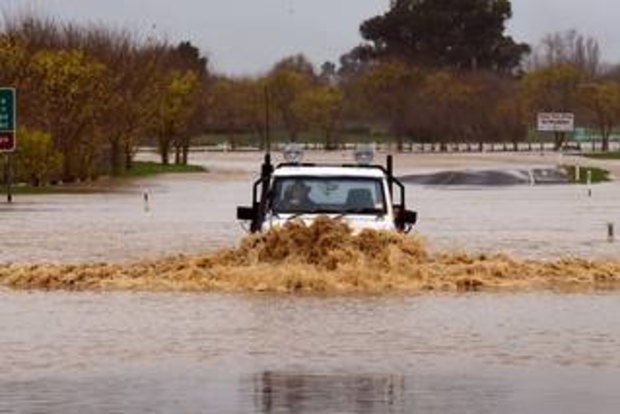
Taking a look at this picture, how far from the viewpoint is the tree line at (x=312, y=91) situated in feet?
229

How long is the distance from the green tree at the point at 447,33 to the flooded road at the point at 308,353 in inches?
5136

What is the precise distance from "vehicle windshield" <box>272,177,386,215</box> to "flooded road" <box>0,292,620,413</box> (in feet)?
7.27

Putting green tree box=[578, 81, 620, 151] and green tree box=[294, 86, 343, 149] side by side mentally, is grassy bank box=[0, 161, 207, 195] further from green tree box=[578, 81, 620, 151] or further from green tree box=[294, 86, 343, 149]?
green tree box=[578, 81, 620, 151]

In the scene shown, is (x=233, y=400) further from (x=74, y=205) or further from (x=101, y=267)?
(x=74, y=205)

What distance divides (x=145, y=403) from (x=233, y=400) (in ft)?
2.13

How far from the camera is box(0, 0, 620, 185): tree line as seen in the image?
69750 mm

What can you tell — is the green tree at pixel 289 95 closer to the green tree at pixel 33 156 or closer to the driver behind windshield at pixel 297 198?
the green tree at pixel 33 156

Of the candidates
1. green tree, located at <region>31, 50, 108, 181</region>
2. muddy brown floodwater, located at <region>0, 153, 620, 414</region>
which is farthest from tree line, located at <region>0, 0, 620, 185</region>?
muddy brown floodwater, located at <region>0, 153, 620, 414</region>

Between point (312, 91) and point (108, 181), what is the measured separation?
219 feet

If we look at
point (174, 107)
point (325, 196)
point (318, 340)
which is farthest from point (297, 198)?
point (174, 107)

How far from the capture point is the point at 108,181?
71.6 metres

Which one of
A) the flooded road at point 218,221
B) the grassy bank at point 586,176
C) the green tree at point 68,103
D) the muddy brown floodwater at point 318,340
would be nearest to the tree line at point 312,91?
the green tree at point 68,103

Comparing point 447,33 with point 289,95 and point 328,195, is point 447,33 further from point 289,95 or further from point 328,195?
point 328,195

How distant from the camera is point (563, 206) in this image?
45.8 meters
